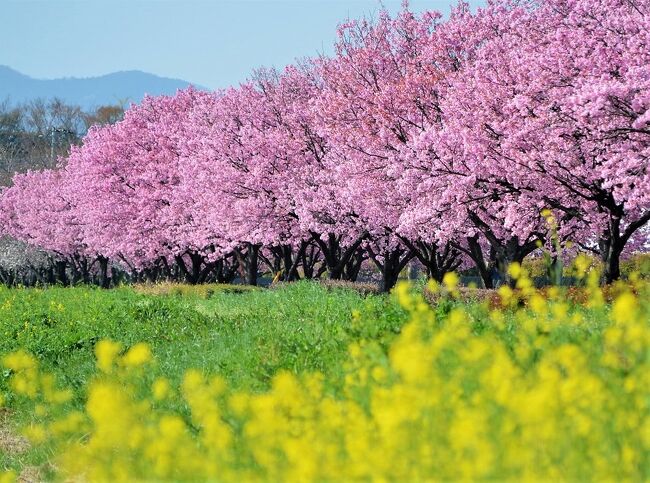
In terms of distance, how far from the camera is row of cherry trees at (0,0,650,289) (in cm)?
1858

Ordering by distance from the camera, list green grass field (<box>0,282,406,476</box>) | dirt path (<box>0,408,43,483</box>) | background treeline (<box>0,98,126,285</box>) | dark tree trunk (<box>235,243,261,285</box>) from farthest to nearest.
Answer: background treeline (<box>0,98,126,285</box>) → dark tree trunk (<box>235,243,261,285</box>) → green grass field (<box>0,282,406,476</box>) → dirt path (<box>0,408,43,483</box>)

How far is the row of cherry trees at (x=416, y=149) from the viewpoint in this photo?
1858 cm

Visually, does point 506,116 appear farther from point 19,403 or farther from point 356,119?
point 19,403

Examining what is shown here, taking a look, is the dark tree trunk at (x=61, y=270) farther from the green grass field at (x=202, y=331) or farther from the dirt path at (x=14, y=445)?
the dirt path at (x=14, y=445)

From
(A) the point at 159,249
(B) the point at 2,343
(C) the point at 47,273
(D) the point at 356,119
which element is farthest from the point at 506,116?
(C) the point at 47,273

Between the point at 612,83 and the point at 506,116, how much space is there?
195 inches

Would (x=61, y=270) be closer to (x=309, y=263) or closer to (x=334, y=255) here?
(x=309, y=263)

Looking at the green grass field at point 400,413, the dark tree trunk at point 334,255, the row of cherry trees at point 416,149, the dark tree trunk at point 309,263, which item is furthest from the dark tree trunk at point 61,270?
the green grass field at point 400,413

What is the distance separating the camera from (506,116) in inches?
849

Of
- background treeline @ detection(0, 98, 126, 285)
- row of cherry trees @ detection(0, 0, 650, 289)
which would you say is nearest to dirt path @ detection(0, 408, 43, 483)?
row of cherry trees @ detection(0, 0, 650, 289)

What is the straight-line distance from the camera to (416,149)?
24141 mm

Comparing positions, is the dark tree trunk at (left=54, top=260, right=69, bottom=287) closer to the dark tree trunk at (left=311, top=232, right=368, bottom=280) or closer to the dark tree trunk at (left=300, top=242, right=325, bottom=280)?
the dark tree trunk at (left=300, top=242, right=325, bottom=280)

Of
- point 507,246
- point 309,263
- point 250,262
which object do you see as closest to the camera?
point 507,246

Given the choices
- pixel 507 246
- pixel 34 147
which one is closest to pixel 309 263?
pixel 507 246
